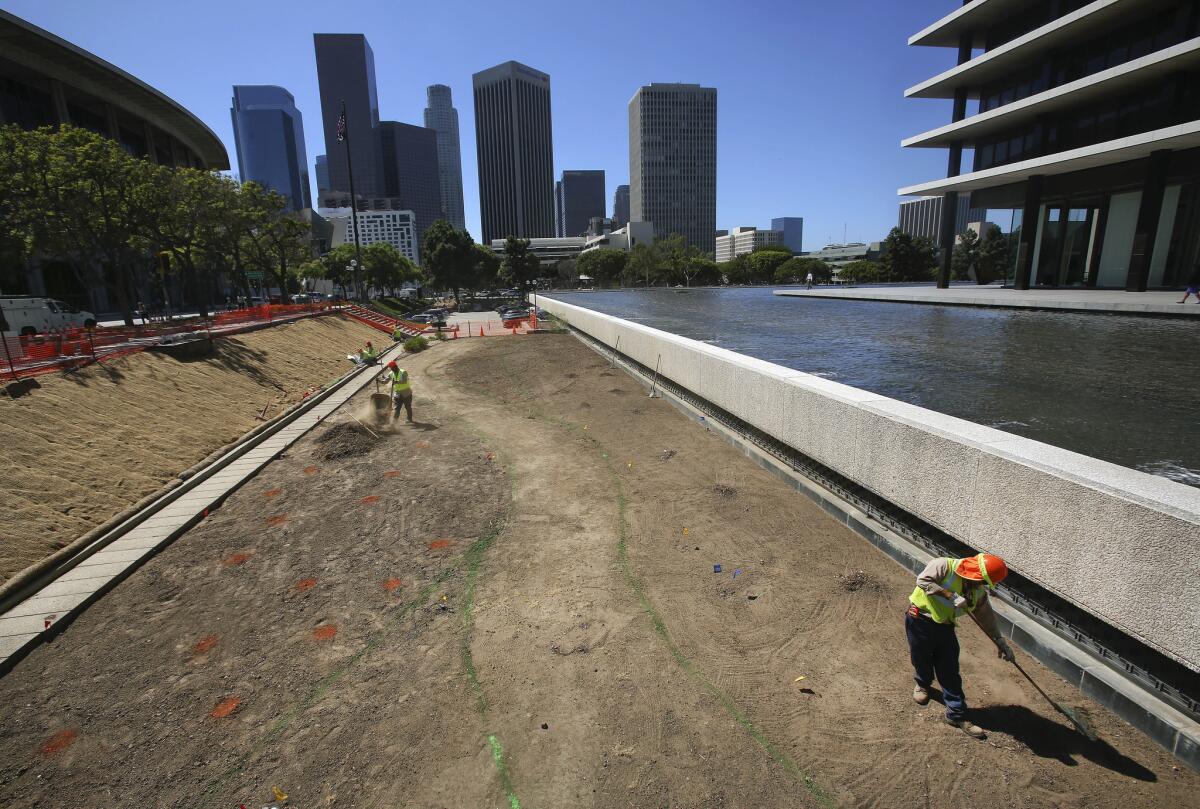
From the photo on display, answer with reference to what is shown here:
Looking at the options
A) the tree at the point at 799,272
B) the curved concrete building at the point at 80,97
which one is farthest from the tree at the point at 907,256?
the curved concrete building at the point at 80,97

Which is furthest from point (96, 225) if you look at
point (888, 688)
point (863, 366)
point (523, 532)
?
point (888, 688)

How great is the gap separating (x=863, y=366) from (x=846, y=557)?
27.3ft

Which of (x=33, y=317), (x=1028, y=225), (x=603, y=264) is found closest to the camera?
(x=33, y=317)

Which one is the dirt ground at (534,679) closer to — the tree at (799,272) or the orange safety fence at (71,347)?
the orange safety fence at (71,347)

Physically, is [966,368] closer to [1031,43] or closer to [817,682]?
[817,682]

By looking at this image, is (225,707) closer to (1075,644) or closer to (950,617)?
(950,617)

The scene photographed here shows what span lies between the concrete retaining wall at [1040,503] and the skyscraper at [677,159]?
602 feet

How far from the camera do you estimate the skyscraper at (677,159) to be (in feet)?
593

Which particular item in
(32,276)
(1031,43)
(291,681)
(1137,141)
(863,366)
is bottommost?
(291,681)

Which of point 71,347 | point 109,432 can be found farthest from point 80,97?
point 109,432

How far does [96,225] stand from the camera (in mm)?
21578

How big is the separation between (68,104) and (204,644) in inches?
2329

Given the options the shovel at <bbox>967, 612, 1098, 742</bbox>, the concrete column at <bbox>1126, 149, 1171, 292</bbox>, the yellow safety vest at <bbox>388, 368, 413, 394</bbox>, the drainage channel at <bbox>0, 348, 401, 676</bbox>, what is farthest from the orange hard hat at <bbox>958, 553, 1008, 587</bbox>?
the concrete column at <bbox>1126, 149, 1171, 292</bbox>

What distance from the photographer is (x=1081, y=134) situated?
3384 cm
